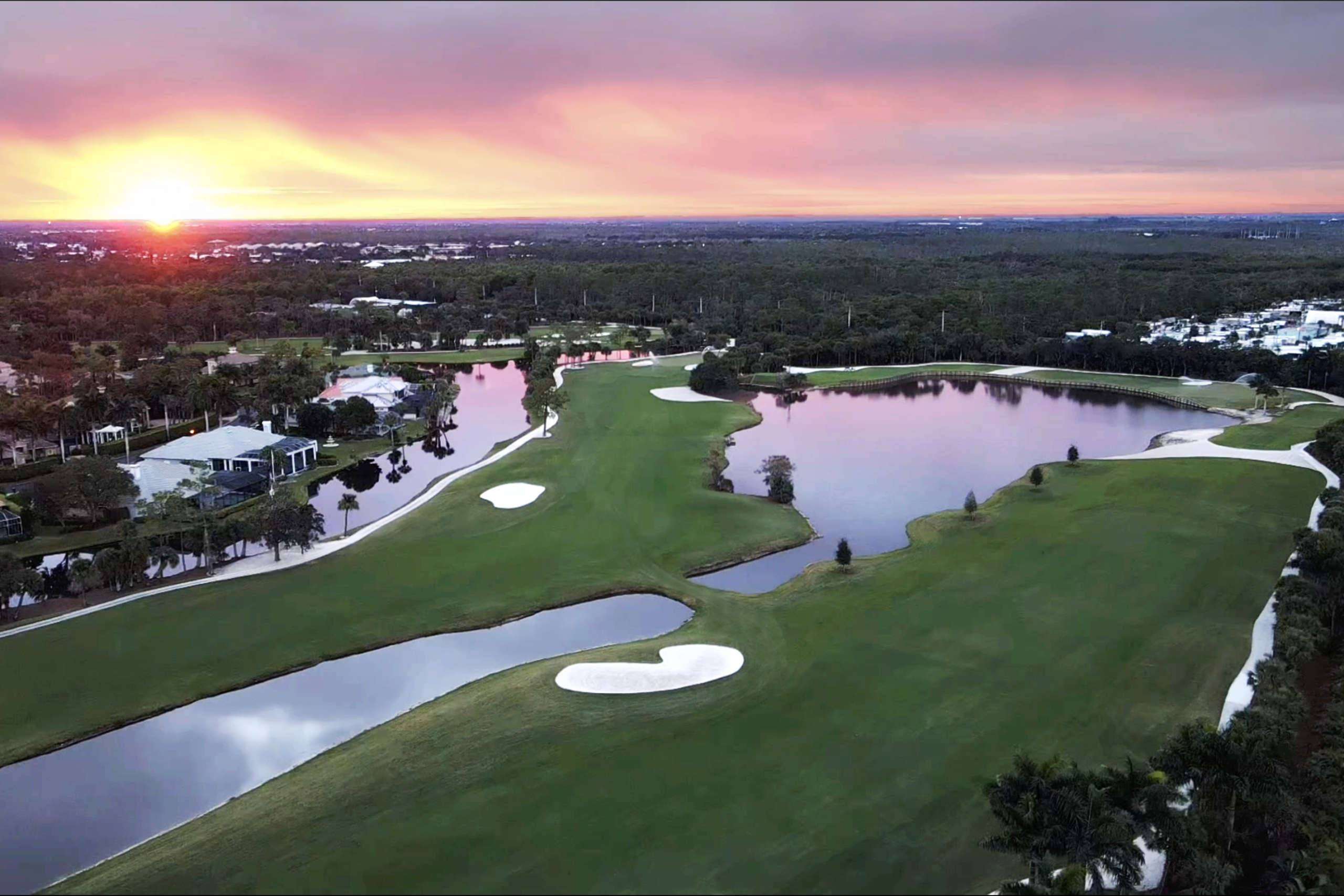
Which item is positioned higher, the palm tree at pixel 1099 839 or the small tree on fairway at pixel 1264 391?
the small tree on fairway at pixel 1264 391

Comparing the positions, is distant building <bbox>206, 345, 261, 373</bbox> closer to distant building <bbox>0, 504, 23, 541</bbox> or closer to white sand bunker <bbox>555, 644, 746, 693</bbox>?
distant building <bbox>0, 504, 23, 541</bbox>

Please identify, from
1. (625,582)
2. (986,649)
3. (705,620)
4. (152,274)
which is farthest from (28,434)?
(152,274)

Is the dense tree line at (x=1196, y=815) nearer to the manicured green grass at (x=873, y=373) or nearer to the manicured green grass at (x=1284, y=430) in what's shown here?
the manicured green grass at (x=1284, y=430)

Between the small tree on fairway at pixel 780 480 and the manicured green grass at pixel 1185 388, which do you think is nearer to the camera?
the small tree on fairway at pixel 780 480

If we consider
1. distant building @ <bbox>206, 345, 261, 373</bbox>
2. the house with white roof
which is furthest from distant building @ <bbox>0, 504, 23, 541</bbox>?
distant building @ <bbox>206, 345, 261, 373</bbox>

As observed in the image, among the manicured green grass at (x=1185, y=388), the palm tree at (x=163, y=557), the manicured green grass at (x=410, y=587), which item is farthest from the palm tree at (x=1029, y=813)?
the manicured green grass at (x=1185, y=388)

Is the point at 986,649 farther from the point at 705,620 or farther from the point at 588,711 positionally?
the point at 588,711

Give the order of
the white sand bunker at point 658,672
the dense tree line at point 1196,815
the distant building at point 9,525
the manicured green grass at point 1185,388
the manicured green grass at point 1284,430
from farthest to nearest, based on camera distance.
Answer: the manicured green grass at point 1185,388
the manicured green grass at point 1284,430
the distant building at point 9,525
the white sand bunker at point 658,672
the dense tree line at point 1196,815
